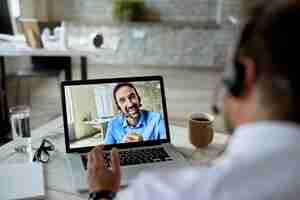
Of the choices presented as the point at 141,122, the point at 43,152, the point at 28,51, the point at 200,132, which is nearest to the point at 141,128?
the point at 141,122

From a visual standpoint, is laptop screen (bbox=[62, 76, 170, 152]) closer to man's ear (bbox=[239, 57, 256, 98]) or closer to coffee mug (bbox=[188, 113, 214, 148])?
coffee mug (bbox=[188, 113, 214, 148])

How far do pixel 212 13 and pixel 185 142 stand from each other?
3.97m

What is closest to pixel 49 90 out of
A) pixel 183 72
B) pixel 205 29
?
pixel 183 72

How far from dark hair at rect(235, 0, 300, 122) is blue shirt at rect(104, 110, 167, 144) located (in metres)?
0.71

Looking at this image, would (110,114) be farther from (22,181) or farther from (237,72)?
(237,72)

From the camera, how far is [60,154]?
1.17 metres

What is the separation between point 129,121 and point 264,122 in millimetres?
693

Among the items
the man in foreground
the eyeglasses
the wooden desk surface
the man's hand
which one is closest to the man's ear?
the man in foreground

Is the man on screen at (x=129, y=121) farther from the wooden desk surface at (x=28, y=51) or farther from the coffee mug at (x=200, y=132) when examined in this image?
the wooden desk surface at (x=28, y=51)

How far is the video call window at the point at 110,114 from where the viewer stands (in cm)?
117

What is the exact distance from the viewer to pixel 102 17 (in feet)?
16.4

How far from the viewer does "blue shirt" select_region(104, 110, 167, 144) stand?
1.18 m

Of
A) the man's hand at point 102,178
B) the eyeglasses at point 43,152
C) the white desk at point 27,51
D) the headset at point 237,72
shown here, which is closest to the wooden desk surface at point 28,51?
the white desk at point 27,51

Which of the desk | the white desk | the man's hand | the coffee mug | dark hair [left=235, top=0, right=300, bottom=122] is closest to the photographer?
dark hair [left=235, top=0, right=300, bottom=122]
